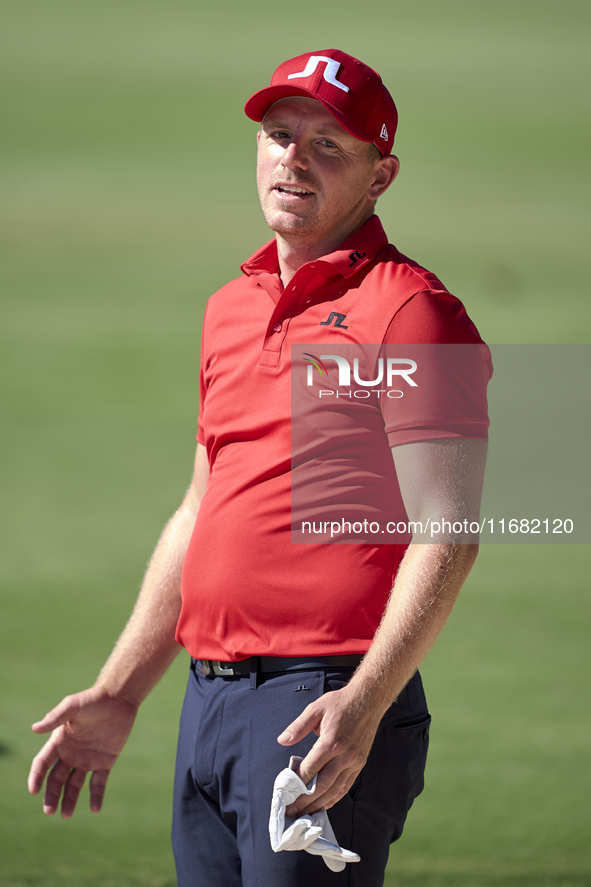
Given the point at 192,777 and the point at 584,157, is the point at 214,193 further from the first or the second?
the point at 192,777

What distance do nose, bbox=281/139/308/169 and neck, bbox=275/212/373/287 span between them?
131mm

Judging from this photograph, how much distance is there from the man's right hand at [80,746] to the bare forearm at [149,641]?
38 mm

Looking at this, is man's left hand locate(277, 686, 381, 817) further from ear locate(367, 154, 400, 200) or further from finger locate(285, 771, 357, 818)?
ear locate(367, 154, 400, 200)

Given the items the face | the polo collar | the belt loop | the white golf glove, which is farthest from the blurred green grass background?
the face

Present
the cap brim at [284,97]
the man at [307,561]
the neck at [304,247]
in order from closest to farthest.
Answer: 1. the man at [307,561]
2. the cap brim at [284,97]
3. the neck at [304,247]

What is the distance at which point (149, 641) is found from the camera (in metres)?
2.29

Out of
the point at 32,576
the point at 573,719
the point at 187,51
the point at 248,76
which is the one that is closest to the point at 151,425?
the point at 32,576

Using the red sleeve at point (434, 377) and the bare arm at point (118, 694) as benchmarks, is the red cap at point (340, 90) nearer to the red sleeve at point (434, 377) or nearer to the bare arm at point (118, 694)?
the red sleeve at point (434, 377)

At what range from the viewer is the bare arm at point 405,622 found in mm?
1675

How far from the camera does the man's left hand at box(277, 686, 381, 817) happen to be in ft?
5.44

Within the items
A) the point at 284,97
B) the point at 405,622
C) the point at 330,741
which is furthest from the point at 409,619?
the point at 284,97

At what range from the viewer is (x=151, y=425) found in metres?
8.12

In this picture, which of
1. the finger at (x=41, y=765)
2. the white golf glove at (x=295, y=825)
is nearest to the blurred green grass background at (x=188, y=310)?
the finger at (x=41, y=765)

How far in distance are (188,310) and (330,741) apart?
971 cm
